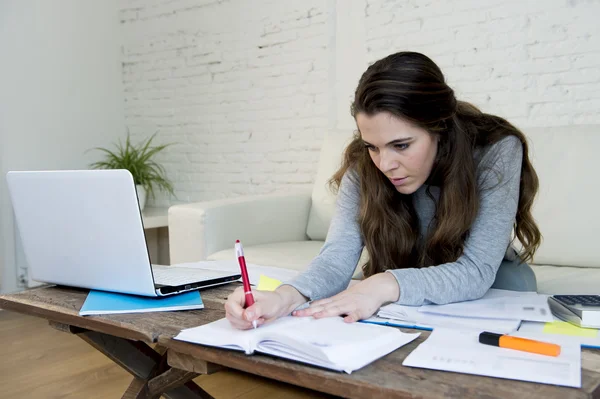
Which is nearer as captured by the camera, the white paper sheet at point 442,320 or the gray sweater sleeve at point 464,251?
the white paper sheet at point 442,320

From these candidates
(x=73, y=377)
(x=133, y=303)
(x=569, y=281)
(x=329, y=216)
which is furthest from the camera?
(x=329, y=216)

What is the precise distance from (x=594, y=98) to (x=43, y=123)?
116 inches

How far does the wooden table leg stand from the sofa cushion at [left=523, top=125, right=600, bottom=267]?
133 cm

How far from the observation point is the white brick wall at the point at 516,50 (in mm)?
2488

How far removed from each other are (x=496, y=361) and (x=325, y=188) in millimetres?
2012

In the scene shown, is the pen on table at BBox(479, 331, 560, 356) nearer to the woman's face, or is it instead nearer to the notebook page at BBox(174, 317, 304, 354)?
the notebook page at BBox(174, 317, 304, 354)

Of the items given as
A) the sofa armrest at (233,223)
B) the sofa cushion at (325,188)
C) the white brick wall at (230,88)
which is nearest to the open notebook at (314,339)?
the sofa armrest at (233,223)

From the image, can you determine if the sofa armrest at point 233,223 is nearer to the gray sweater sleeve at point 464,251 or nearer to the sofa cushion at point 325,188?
the sofa cushion at point 325,188

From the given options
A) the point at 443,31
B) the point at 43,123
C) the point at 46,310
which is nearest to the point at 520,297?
the point at 46,310

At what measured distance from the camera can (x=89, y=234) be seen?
1.25 meters

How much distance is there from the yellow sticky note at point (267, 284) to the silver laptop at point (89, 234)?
4.8 inches

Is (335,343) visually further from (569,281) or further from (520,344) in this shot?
(569,281)

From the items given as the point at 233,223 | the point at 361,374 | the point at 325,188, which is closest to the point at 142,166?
the point at 233,223

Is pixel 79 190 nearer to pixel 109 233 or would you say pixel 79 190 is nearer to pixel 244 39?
pixel 109 233
